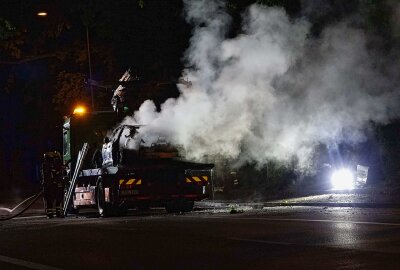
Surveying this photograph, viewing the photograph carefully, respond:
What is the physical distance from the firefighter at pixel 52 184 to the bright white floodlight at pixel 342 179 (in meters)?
9.39

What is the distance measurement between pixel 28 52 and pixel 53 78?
337 centimetres

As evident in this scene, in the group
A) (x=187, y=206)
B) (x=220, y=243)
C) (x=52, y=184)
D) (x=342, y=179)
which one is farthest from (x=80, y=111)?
(x=220, y=243)

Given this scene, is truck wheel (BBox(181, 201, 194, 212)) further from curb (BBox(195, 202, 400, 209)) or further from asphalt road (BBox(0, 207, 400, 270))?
asphalt road (BBox(0, 207, 400, 270))

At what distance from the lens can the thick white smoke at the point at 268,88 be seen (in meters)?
22.4

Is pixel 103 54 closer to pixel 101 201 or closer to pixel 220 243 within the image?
pixel 101 201

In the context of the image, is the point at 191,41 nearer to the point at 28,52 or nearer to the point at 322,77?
the point at 322,77

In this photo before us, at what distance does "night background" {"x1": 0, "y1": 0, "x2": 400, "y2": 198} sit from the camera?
22.4 meters

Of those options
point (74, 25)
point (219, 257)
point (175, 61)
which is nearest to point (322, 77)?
point (175, 61)

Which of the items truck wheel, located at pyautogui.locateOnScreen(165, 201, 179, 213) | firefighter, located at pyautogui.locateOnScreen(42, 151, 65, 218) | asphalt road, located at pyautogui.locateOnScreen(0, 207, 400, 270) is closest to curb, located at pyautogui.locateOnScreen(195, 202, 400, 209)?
asphalt road, located at pyautogui.locateOnScreen(0, 207, 400, 270)

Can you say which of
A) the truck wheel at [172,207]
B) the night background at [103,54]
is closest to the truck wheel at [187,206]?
the truck wheel at [172,207]

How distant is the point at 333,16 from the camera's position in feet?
71.5

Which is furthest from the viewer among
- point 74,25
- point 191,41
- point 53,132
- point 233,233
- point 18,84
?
point 53,132

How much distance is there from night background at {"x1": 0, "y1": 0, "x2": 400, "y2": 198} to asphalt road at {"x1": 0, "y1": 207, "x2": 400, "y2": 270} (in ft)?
20.9

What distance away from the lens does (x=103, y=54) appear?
3716cm
